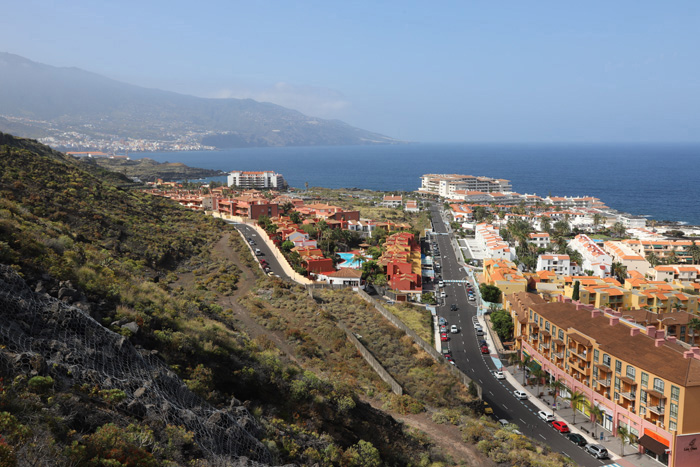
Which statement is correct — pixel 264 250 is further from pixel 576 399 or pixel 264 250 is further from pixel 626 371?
pixel 626 371

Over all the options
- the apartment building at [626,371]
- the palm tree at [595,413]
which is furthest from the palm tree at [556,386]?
the palm tree at [595,413]

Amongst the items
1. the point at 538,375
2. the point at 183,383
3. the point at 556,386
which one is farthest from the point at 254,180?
the point at 183,383

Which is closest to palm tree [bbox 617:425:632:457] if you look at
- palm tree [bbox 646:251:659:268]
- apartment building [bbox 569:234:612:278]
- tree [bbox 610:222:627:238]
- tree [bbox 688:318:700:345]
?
tree [bbox 688:318:700:345]

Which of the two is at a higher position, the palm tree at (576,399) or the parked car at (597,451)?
the palm tree at (576,399)

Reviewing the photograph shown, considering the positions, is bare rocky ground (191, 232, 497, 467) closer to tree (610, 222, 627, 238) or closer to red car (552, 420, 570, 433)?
red car (552, 420, 570, 433)

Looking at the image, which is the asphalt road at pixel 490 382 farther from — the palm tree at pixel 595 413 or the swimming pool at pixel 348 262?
the swimming pool at pixel 348 262

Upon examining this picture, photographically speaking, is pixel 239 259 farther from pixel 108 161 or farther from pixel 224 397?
pixel 108 161
